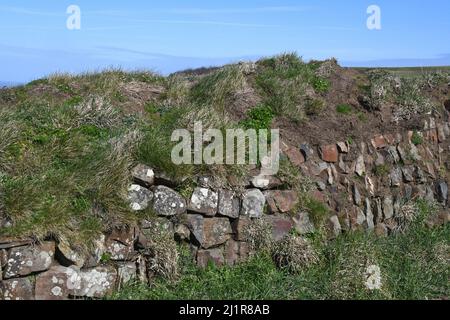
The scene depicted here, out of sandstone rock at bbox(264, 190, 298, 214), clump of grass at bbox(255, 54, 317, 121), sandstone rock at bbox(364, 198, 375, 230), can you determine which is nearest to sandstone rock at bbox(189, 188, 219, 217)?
sandstone rock at bbox(264, 190, 298, 214)

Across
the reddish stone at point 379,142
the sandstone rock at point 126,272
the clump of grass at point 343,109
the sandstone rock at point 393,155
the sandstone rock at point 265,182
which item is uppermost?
the clump of grass at point 343,109

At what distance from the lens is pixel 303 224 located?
7.33 meters

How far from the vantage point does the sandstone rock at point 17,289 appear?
542cm

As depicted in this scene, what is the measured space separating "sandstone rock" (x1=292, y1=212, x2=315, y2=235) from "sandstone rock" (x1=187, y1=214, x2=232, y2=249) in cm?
99

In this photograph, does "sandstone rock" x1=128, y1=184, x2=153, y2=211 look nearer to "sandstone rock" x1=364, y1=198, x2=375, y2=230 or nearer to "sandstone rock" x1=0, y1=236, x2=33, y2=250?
"sandstone rock" x1=0, y1=236, x2=33, y2=250

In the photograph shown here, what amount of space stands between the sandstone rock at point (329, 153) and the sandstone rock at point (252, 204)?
191 centimetres

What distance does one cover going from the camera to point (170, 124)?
7.67m

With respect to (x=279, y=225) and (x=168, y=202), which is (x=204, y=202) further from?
(x=279, y=225)

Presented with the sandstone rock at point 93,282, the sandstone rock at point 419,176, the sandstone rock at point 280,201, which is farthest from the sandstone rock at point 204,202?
the sandstone rock at point 419,176

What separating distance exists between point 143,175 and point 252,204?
152cm

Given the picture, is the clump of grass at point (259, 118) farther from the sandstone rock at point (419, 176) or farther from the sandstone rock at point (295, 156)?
the sandstone rock at point (419, 176)

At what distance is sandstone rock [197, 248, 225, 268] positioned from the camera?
6539 mm

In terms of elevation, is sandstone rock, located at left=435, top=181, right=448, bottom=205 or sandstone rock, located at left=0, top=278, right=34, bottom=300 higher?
sandstone rock, located at left=435, top=181, right=448, bottom=205
